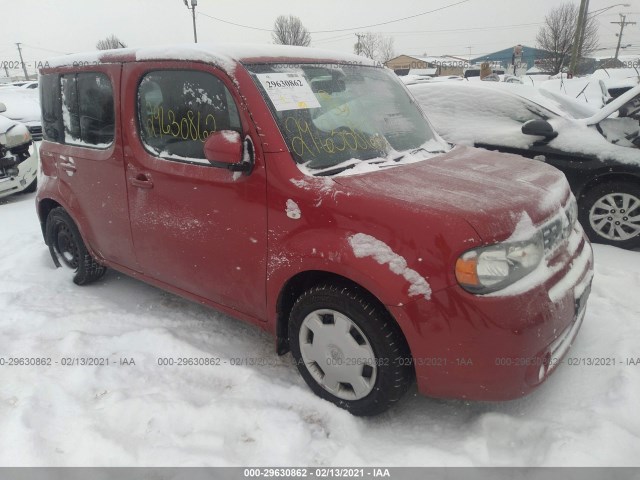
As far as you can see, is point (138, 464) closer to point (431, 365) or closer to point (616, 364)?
point (431, 365)

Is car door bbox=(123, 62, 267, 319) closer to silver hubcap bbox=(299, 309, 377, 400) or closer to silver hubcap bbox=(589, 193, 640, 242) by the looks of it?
silver hubcap bbox=(299, 309, 377, 400)

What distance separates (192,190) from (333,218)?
0.96m

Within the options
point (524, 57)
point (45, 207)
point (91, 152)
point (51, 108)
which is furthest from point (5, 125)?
point (524, 57)

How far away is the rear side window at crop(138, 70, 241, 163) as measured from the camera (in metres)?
2.64

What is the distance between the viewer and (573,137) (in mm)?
4855

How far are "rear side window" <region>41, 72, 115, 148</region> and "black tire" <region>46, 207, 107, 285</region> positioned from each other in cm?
64

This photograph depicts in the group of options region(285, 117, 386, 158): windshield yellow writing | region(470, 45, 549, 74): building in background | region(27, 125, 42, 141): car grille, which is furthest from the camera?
region(470, 45, 549, 74): building in background

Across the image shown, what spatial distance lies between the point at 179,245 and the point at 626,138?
443cm

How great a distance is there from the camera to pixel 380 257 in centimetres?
211

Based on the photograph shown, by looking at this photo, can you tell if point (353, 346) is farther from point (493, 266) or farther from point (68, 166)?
point (68, 166)

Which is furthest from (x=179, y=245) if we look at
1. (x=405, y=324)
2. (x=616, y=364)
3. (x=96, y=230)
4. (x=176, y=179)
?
(x=616, y=364)

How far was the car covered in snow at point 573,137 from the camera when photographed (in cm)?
454

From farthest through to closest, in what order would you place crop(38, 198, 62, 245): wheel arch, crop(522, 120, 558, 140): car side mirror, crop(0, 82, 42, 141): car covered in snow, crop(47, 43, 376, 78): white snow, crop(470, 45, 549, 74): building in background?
crop(470, 45, 549, 74): building in background < crop(0, 82, 42, 141): car covered in snow < crop(522, 120, 558, 140): car side mirror < crop(38, 198, 62, 245): wheel arch < crop(47, 43, 376, 78): white snow

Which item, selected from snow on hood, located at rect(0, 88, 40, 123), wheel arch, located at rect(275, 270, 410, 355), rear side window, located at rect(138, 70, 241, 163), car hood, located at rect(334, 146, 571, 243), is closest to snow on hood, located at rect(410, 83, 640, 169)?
car hood, located at rect(334, 146, 571, 243)
